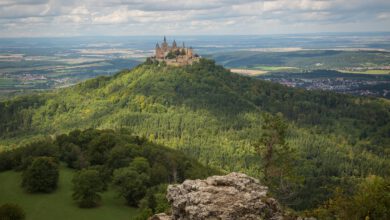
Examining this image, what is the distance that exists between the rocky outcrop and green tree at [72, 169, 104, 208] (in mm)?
35786

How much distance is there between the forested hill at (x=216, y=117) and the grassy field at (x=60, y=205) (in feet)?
194

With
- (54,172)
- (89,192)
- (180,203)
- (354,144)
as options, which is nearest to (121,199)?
(89,192)

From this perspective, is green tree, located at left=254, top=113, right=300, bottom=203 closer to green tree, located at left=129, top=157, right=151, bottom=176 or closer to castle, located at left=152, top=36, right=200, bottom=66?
green tree, located at left=129, top=157, right=151, bottom=176

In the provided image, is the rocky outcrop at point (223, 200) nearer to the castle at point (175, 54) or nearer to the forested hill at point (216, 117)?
the forested hill at point (216, 117)

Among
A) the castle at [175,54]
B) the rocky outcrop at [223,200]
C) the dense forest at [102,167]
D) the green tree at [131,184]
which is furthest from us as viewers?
the castle at [175,54]

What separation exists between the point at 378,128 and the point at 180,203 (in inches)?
6389

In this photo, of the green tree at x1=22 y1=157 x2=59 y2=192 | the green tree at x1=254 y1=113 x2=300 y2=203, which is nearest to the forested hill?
the green tree at x1=22 y1=157 x2=59 y2=192

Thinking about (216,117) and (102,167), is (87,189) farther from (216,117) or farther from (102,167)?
(216,117)

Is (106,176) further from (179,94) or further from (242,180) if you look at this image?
(179,94)

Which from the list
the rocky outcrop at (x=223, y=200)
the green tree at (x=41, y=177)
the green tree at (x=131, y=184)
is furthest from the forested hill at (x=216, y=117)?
the rocky outcrop at (x=223, y=200)

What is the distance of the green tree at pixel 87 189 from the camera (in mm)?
55438

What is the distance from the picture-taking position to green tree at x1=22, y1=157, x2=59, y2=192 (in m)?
59.7

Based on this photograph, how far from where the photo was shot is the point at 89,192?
2191 inches

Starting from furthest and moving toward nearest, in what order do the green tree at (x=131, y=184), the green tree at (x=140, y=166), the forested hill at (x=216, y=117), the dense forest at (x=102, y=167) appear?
1. the forested hill at (x=216, y=117)
2. the green tree at (x=140, y=166)
3. the green tree at (x=131, y=184)
4. the dense forest at (x=102, y=167)
